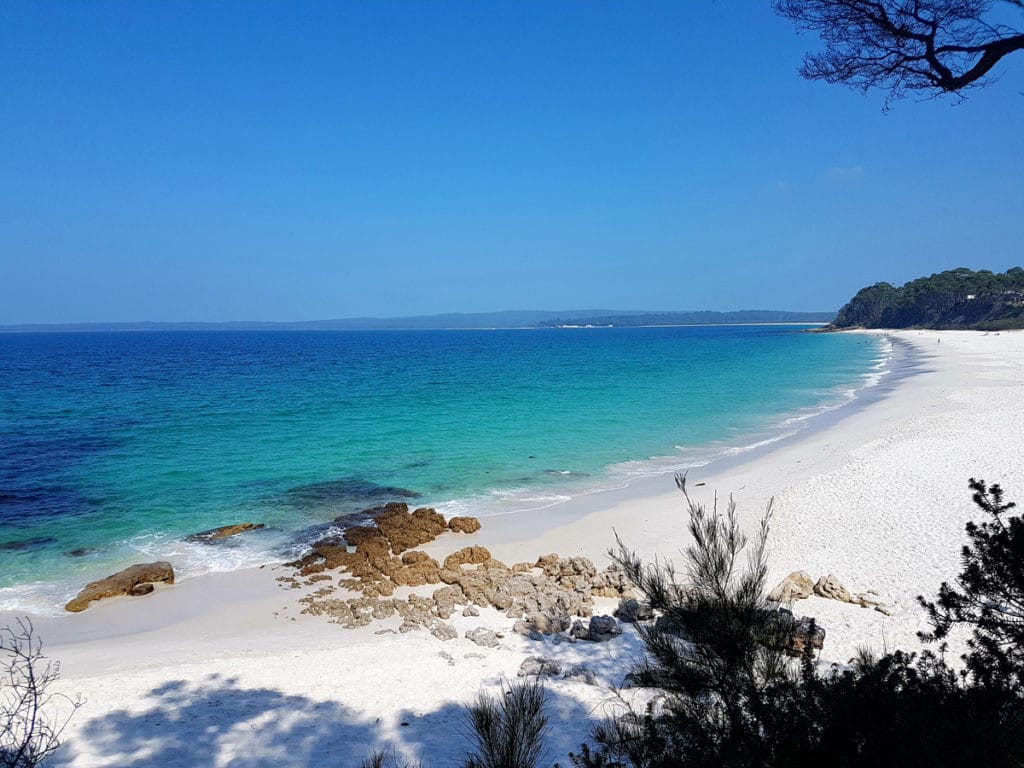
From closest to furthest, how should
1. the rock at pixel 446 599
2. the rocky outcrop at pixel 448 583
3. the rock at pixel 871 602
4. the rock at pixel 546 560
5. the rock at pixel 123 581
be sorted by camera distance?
the rock at pixel 871 602, the rocky outcrop at pixel 448 583, the rock at pixel 446 599, the rock at pixel 123 581, the rock at pixel 546 560

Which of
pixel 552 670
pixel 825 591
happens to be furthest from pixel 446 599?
pixel 825 591

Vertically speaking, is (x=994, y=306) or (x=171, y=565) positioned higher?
(x=994, y=306)

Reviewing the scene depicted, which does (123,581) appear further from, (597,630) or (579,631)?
(597,630)

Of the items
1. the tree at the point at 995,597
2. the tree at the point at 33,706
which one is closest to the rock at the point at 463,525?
the tree at the point at 33,706

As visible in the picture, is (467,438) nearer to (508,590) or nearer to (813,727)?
(508,590)

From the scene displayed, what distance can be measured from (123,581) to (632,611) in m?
9.25

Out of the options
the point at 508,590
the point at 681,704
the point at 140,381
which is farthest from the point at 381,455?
the point at 140,381

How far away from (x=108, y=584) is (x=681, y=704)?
A: 10863 millimetres

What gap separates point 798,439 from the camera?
856 inches

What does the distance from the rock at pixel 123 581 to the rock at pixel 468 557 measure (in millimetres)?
5355

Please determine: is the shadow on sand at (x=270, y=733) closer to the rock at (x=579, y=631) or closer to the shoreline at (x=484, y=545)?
the rock at (x=579, y=631)

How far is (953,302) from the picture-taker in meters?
106

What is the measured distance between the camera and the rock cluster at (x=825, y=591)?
8.58 metres

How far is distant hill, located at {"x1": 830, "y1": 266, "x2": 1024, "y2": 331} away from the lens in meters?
92.1
